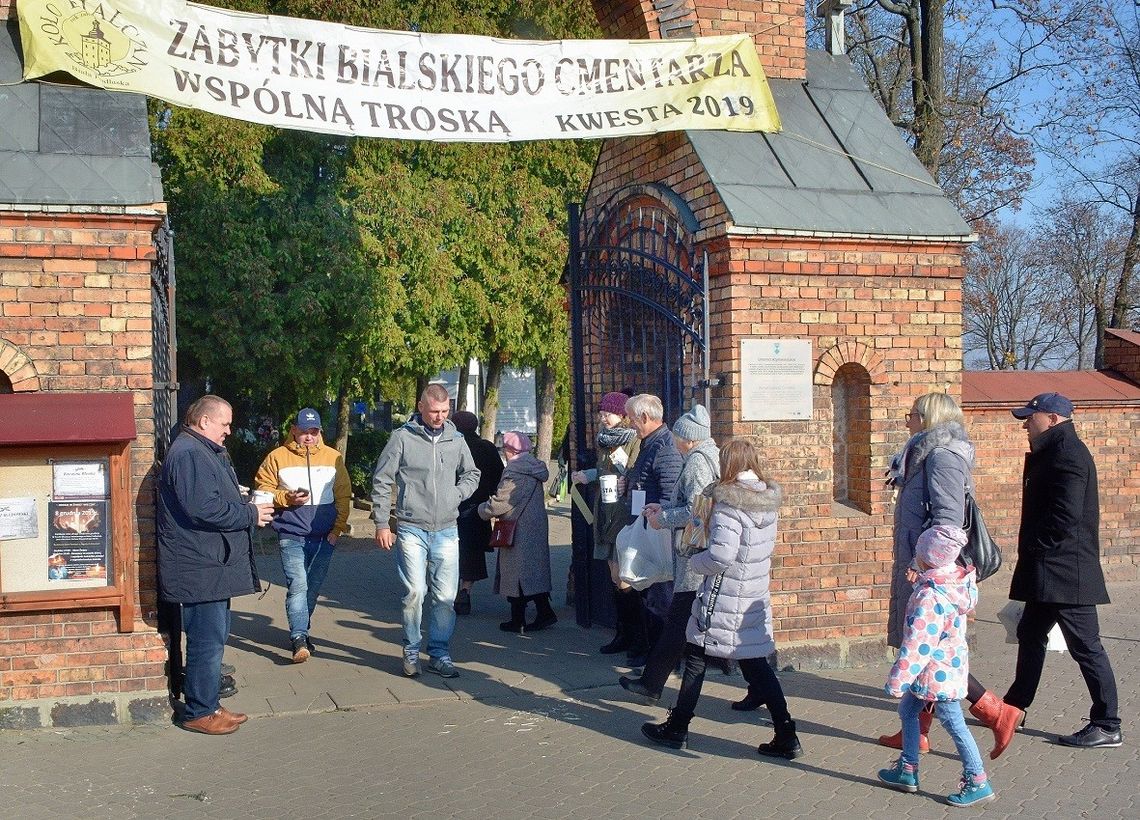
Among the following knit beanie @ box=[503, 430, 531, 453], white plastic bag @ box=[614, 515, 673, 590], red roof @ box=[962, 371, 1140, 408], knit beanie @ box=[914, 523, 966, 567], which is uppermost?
red roof @ box=[962, 371, 1140, 408]

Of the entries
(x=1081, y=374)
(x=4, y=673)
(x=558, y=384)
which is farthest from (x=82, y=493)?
(x=558, y=384)

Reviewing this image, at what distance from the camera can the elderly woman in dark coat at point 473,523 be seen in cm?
905

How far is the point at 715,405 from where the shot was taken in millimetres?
7203

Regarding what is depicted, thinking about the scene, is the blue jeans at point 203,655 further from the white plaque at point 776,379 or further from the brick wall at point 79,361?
the white plaque at point 776,379

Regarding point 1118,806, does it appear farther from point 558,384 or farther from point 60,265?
point 558,384

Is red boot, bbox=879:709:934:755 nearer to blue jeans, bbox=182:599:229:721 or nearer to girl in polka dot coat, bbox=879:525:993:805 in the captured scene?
girl in polka dot coat, bbox=879:525:993:805

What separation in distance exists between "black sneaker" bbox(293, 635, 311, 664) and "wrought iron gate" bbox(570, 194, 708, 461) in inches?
97.6

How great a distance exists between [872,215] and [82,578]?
535 centimetres

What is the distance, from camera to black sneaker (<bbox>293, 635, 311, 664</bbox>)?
24.4ft

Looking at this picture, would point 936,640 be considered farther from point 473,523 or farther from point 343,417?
point 343,417

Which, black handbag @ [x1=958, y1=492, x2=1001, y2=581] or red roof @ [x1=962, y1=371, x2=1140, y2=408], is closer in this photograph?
black handbag @ [x1=958, y1=492, x2=1001, y2=581]

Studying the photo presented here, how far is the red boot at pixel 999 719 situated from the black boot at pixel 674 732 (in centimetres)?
139

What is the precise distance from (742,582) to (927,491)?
3.34 feet

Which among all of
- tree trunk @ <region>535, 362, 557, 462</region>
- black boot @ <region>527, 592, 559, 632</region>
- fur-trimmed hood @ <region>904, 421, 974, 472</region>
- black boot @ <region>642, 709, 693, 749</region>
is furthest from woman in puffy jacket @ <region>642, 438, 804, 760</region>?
tree trunk @ <region>535, 362, 557, 462</region>
